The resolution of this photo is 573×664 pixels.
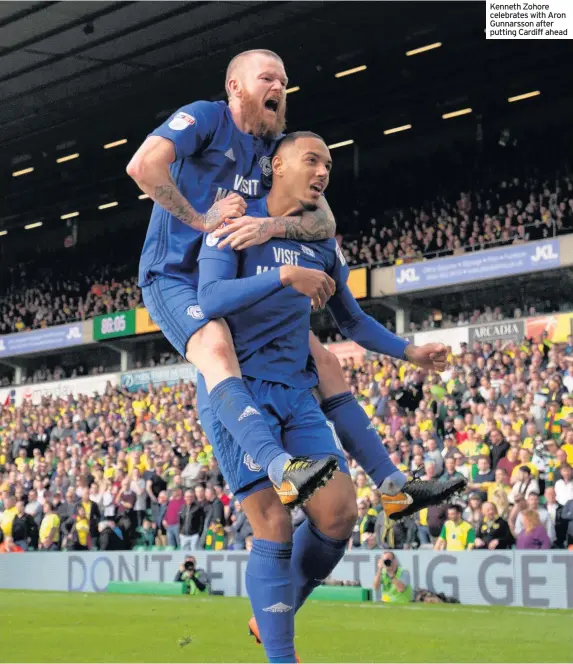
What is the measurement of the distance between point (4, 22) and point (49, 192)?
1655 cm

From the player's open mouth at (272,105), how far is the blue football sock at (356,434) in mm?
1326

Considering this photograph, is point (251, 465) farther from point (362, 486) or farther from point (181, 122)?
point (362, 486)

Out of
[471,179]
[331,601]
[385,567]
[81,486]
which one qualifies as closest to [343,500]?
[385,567]

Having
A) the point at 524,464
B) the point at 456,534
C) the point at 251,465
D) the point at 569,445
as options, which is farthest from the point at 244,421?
the point at 569,445

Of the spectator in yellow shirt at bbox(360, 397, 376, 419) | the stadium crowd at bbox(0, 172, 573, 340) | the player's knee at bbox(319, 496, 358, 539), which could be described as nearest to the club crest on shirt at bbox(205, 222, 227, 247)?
the player's knee at bbox(319, 496, 358, 539)

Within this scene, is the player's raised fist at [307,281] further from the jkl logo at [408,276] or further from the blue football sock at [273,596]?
the jkl logo at [408,276]

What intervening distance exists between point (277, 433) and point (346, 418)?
0.59 m

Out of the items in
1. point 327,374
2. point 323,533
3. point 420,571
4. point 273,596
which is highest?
point 327,374

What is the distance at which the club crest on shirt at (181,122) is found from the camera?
473 centimetres

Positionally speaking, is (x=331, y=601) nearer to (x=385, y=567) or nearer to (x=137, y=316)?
(x=385, y=567)

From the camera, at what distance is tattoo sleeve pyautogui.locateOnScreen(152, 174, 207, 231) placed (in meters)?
4.67

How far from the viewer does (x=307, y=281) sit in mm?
4379

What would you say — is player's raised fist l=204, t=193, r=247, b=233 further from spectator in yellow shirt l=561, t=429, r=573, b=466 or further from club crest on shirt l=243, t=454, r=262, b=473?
spectator in yellow shirt l=561, t=429, r=573, b=466

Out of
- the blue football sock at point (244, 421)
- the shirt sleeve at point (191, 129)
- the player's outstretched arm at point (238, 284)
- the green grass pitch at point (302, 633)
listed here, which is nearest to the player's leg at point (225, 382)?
the blue football sock at point (244, 421)
